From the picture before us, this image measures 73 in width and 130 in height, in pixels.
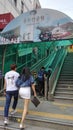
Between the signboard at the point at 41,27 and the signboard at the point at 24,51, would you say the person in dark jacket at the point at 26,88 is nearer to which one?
the signboard at the point at 41,27

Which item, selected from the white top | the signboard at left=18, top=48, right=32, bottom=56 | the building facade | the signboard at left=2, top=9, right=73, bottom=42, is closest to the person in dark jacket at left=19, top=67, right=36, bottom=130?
the white top

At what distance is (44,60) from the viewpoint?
23.0 meters

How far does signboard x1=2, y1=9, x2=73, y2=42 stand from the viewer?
12.6 m

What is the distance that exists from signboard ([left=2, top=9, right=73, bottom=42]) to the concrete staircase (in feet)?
10.7

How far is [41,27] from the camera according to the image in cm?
1306

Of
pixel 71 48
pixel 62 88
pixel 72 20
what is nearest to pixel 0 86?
pixel 62 88

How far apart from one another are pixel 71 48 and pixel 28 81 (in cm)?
2301

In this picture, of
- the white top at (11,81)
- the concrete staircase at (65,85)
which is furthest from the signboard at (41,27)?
the white top at (11,81)

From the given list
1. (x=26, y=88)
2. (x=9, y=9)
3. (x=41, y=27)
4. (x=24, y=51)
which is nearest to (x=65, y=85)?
(x=41, y=27)

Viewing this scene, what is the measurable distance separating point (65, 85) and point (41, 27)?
14.8ft

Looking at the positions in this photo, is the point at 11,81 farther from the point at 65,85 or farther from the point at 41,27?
the point at 65,85

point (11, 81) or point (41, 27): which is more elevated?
point (41, 27)

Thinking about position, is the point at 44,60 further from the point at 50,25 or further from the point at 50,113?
the point at 50,113

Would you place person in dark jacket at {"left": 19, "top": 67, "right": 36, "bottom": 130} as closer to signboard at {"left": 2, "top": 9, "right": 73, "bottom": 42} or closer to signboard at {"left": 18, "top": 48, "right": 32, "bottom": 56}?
signboard at {"left": 2, "top": 9, "right": 73, "bottom": 42}
